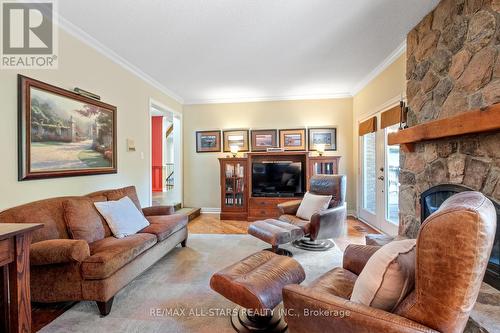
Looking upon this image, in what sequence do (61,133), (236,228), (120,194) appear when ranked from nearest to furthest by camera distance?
(61,133) → (120,194) → (236,228)

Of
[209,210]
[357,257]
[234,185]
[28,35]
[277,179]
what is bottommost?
[209,210]

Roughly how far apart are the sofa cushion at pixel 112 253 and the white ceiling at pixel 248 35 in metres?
2.20

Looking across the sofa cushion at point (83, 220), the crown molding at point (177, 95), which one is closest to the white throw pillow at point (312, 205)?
the crown molding at point (177, 95)

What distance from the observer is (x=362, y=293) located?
111 centimetres

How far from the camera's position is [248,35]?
270 centimetres

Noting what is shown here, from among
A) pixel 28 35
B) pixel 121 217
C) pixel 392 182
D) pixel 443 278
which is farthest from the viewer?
pixel 392 182

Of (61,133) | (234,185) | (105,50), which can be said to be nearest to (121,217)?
(61,133)

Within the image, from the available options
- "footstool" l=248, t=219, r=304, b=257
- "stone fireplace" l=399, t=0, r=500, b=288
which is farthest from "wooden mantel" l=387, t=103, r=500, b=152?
"footstool" l=248, t=219, r=304, b=257

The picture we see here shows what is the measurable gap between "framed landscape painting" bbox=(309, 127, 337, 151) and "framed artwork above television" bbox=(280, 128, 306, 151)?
0.17m

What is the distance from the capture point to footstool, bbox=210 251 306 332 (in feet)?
4.90

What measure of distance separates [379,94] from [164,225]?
3.73 m

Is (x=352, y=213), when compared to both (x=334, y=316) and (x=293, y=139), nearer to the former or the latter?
(x=293, y=139)

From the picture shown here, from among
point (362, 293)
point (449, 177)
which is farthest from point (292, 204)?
point (362, 293)

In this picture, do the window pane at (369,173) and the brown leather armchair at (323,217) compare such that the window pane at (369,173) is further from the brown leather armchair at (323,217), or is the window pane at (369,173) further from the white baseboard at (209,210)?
the white baseboard at (209,210)
